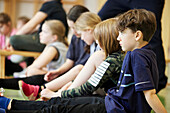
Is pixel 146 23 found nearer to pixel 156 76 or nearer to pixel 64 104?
pixel 156 76

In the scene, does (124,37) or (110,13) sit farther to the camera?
(110,13)

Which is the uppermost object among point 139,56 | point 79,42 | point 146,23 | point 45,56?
point 146,23

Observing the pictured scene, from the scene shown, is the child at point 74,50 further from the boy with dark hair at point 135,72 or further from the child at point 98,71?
the boy with dark hair at point 135,72

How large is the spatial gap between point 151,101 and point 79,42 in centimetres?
105

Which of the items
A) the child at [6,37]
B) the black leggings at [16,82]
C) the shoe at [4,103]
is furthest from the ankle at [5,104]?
the child at [6,37]

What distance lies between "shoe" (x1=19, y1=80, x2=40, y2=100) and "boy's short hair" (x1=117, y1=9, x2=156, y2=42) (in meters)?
0.75

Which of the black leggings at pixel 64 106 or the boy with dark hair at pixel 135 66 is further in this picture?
the black leggings at pixel 64 106

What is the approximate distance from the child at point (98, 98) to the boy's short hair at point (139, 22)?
0.22 metres

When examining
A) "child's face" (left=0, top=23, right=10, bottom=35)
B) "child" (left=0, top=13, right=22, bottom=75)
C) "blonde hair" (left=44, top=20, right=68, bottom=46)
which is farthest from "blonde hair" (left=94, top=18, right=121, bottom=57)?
"child's face" (left=0, top=23, right=10, bottom=35)

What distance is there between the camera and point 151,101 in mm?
963

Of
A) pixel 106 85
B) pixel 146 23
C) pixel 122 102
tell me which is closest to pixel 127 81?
pixel 122 102

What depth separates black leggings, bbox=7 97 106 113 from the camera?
1093 millimetres

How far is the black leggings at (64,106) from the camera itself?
1.09 m

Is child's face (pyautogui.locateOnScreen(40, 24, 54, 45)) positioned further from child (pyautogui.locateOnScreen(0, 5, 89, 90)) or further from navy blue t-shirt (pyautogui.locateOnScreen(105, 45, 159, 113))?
navy blue t-shirt (pyautogui.locateOnScreen(105, 45, 159, 113))
